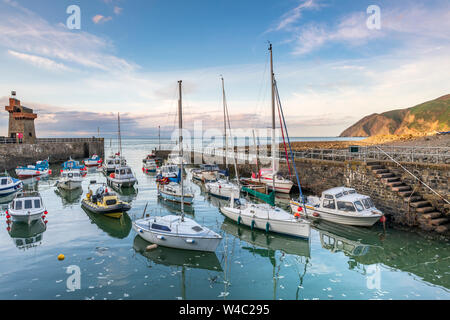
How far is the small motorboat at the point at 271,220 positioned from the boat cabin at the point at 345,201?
3.12 m

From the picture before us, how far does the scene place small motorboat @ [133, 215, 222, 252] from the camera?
1476 centimetres

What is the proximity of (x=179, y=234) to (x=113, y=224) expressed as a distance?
8.54 meters

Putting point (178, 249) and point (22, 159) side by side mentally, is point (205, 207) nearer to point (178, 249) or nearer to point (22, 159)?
point (178, 249)

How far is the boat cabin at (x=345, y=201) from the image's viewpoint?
18.9 meters

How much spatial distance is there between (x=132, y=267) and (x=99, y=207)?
9841mm

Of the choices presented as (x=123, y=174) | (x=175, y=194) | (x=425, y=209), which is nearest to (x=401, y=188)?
(x=425, y=209)

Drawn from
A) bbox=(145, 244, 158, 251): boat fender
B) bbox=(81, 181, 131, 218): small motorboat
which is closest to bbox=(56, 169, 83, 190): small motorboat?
bbox=(81, 181, 131, 218): small motorboat

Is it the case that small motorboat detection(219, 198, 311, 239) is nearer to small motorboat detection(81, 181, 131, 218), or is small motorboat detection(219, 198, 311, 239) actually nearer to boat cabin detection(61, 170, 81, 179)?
small motorboat detection(81, 181, 131, 218)

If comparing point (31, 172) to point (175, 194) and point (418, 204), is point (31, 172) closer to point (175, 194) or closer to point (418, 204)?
point (175, 194)

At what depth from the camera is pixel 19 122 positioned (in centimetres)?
6406

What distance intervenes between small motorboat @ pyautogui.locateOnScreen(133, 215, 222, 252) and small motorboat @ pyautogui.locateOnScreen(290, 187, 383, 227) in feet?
22.8

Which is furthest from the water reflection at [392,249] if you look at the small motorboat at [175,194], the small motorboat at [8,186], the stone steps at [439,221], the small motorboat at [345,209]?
the small motorboat at [8,186]
